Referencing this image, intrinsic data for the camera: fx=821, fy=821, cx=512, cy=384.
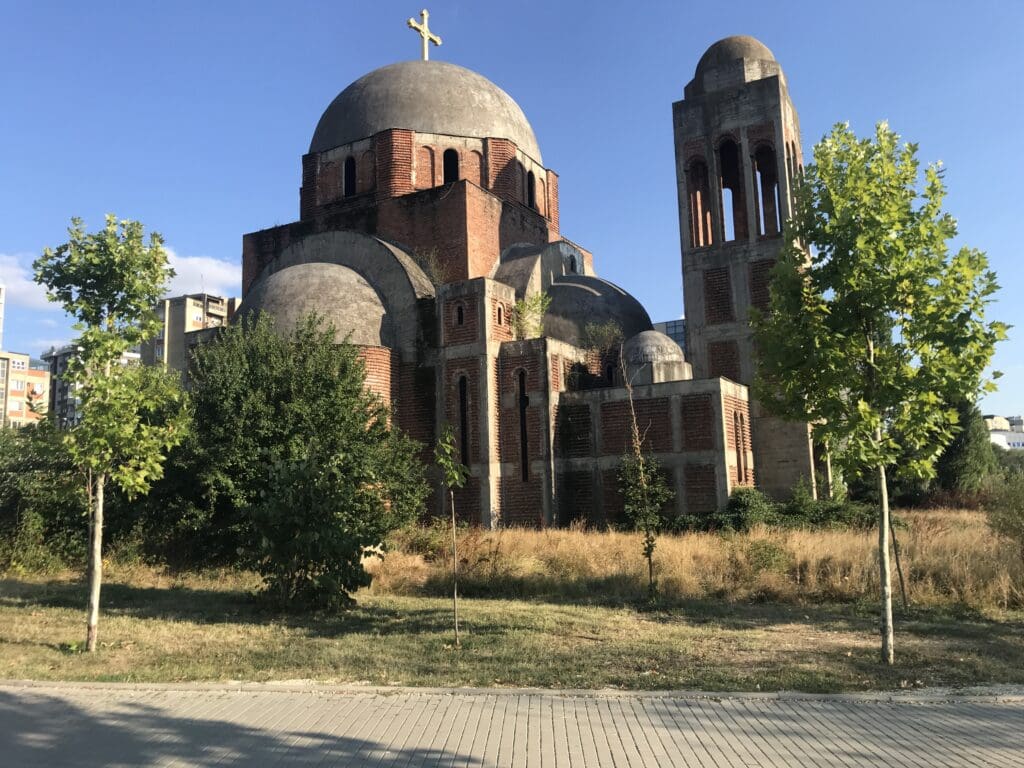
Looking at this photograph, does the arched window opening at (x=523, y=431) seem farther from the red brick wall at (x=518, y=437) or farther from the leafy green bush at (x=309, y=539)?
the leafy green bush at (x=309, y=539)

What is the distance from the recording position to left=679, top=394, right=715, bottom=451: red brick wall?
75.8 ft

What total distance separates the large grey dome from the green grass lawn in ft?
72.6

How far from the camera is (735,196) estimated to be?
31.0 meters

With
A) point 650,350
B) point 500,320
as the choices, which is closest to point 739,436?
point 650,350

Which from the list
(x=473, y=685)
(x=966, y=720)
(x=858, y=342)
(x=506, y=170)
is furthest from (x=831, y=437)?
(x=506, y=170)

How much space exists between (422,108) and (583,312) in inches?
415

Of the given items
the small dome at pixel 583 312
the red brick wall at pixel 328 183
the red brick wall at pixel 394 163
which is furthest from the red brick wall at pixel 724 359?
the red brick wall at pixel 328 183

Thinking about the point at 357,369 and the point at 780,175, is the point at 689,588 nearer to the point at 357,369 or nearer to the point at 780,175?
the point at 357,369

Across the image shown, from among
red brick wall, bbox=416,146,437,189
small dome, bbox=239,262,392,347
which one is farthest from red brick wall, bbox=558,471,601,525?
red brick wall, bbox=416,146,437,189

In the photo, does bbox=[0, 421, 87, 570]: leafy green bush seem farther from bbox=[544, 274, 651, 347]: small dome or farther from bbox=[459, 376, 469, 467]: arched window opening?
bbox=[544, 274, 651, 347]: small dome

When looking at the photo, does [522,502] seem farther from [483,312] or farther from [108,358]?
[108,358]

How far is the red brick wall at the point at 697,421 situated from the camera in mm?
23094

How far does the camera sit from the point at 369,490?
61.1 ft

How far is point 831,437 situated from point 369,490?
1175 cm
